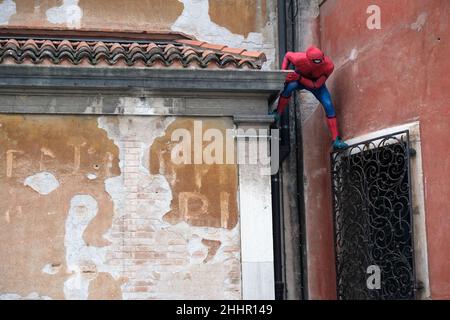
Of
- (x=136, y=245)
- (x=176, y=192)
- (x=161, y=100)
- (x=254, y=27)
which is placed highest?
(x=254, y=27)

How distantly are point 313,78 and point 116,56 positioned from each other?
225 cm

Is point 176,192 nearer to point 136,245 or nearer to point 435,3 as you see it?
point 136,245

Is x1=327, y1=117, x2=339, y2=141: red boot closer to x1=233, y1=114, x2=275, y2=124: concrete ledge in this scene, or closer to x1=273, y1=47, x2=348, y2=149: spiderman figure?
x1=273, y1=47, x2=348, y2=149: spiderman figure

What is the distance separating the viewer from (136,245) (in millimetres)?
7902

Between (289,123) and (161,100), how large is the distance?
2.25 m

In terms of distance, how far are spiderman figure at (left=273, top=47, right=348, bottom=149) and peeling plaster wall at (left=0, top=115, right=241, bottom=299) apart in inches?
57.8

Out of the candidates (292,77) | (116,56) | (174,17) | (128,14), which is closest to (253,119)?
(292,77)

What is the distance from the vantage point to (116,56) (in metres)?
8.13

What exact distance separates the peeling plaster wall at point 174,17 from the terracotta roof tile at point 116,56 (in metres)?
1.84

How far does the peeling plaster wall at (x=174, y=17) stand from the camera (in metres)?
10.2

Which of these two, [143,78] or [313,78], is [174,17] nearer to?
[313,78]

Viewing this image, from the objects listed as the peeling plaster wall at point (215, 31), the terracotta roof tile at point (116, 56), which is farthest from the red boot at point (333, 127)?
the peeling plaster wall at point (215, 31)
